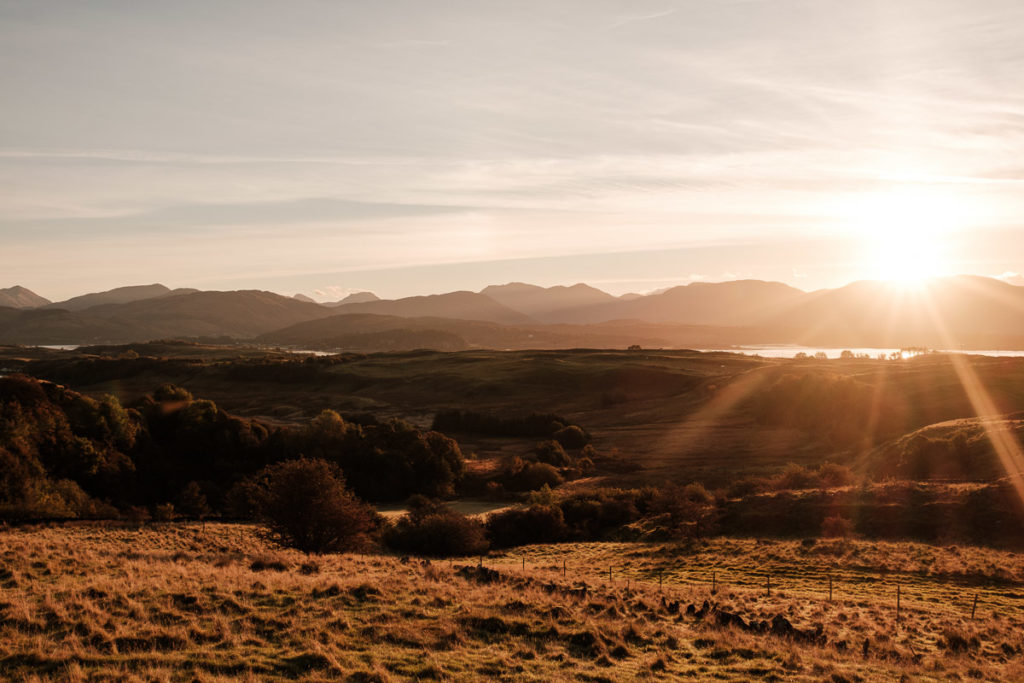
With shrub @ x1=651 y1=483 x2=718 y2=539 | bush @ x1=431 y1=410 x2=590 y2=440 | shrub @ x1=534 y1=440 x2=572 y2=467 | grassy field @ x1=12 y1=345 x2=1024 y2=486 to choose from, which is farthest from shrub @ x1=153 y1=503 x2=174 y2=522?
bush @ x1=431 y1=410 x2=590 y2=440

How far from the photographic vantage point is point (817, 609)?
77.1ft

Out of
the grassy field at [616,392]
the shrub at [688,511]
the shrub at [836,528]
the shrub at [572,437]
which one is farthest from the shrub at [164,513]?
the shrub at [572,437]

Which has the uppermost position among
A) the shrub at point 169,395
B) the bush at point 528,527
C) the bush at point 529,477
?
the shrub at point 169,395

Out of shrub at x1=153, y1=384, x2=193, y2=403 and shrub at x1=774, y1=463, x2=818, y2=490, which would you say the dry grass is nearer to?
shrub at x1=774, y1=463, x2=818, y2=490

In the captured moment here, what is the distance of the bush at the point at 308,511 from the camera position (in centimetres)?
3578

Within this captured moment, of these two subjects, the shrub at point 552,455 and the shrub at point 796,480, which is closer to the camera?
the shrub at point 796,480

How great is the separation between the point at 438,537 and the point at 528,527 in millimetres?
9148

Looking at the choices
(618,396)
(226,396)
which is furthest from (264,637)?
(226,396)

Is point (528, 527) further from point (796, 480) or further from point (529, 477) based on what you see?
point (796, 480)

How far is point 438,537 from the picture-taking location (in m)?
41.9

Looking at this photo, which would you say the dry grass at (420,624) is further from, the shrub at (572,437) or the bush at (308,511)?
the shrub at (572,437)

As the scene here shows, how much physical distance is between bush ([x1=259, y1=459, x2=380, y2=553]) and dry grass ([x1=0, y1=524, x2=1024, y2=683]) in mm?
6778

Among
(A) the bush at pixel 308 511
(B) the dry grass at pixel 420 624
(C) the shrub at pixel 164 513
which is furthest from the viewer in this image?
(C) the shrub at pixel 164 513

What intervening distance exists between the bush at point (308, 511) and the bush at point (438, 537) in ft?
19.0
